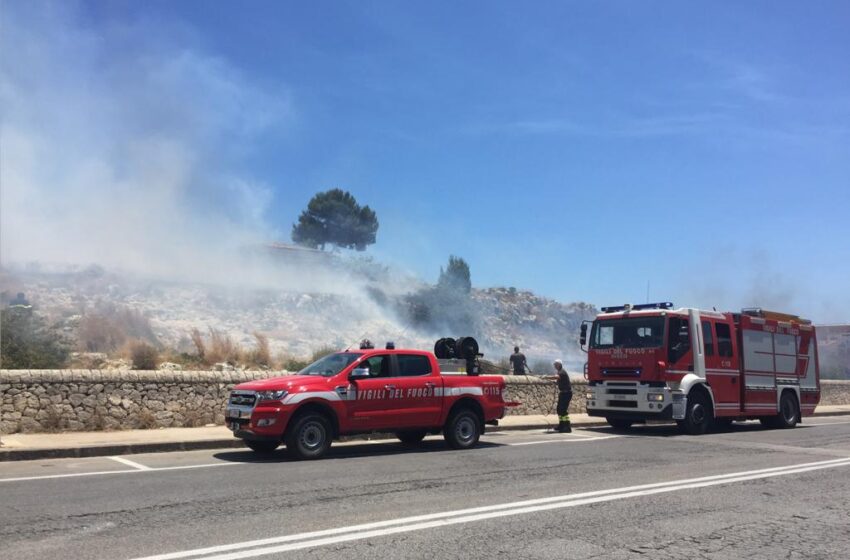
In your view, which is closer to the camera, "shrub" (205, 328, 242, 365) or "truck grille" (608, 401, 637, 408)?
"truck grille" (608, 401, 637, 408)

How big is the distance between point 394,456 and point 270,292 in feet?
138

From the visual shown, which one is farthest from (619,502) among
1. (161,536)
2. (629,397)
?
(629,397)

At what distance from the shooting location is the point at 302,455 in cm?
1166

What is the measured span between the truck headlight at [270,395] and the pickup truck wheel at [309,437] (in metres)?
0.47

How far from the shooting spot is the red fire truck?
16.6 meters

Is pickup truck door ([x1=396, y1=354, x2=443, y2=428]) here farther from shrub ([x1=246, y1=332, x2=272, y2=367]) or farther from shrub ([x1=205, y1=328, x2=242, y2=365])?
shrub ([x1=205, y1=328, x2=242, y2=365])

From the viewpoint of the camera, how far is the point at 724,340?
59.1ft

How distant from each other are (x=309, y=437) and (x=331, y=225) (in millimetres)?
63219

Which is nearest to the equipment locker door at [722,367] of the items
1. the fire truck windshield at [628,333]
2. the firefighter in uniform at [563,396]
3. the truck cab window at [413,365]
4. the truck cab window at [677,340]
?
the truck cab window at [677,340]

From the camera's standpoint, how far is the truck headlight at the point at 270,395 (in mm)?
11500

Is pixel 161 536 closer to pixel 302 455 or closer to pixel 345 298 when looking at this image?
pixel 302 455

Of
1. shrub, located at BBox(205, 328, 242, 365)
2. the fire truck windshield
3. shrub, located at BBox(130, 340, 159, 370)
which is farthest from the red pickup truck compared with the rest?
shrub, located at BBox(205, 328, 242, 365)

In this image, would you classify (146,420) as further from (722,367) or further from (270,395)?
(722,367)

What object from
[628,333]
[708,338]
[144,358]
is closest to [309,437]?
[628,333]
